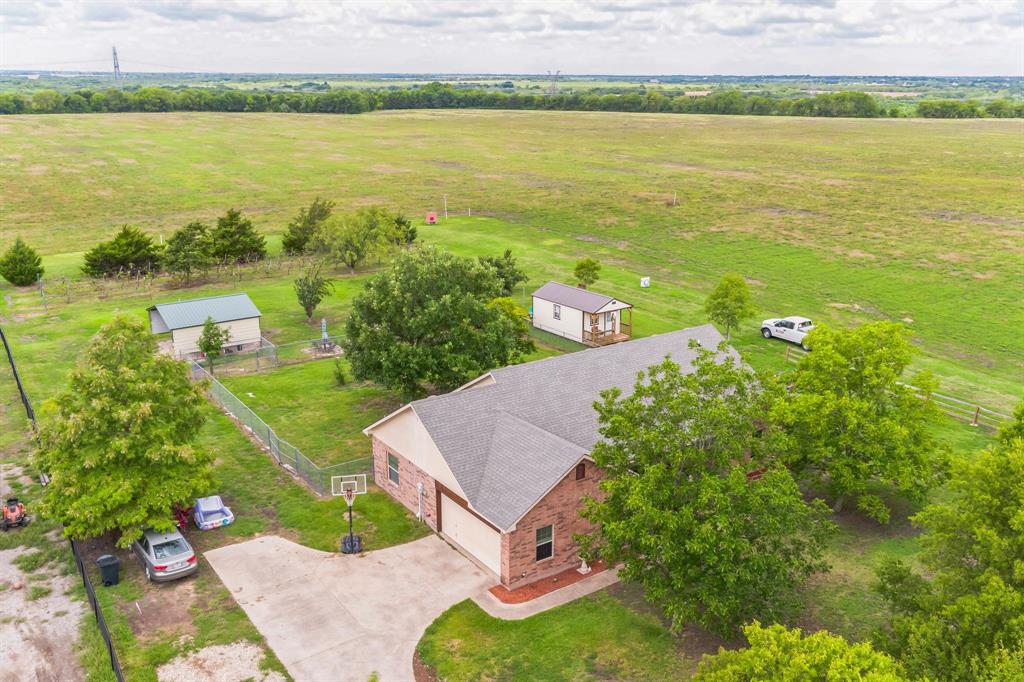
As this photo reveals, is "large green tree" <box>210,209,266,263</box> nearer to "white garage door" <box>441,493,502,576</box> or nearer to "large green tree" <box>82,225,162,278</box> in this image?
"large green tree" <box>82,225,162,278</box>

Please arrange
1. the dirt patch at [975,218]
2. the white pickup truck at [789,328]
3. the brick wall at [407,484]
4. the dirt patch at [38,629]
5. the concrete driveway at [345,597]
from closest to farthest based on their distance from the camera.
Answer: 1. the dirt patch at [38,629]
2. the concrete driveway at [345,597]
3. the brick wall at [407,484]
4. the white pickup truck at [789,328]
5. the dirt patch at [975,218]

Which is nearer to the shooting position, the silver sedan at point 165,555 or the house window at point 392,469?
the silver sedan at point 165,555

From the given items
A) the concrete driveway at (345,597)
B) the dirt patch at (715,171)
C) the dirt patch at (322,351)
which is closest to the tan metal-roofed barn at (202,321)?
the dirt patch at (322,351)

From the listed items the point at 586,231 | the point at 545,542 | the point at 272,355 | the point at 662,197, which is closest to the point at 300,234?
the point at 272,355

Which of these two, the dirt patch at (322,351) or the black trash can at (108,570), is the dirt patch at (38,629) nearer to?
the black trash can at (108,570)

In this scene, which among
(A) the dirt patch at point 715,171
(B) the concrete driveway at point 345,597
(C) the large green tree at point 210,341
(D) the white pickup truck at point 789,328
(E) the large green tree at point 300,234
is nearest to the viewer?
(B) the concrete driveway at point 345,597

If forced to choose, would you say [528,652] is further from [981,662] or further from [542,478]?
[981,662]

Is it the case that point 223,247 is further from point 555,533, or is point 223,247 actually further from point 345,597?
point 555,533

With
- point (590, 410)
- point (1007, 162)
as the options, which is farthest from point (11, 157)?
point (1007, 162)
